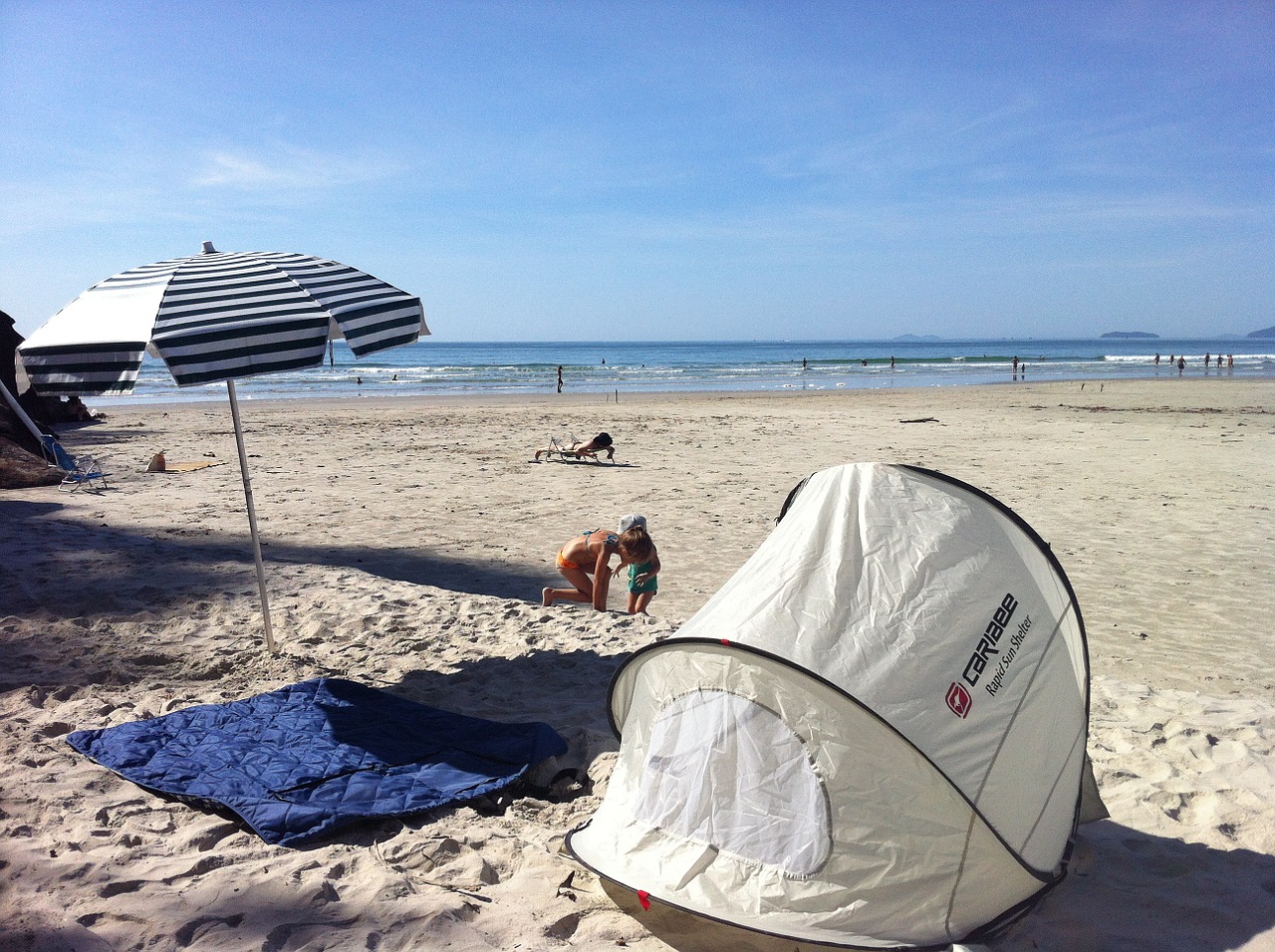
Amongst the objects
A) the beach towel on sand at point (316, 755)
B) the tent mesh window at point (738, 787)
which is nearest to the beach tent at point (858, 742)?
the tent mesh window at point (738, 787)

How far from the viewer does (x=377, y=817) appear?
382cm

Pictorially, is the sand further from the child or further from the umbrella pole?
the child

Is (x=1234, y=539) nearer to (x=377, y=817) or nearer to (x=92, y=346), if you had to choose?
(x=377, y=817)

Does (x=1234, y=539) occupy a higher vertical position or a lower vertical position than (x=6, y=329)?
lower

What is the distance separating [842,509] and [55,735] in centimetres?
423

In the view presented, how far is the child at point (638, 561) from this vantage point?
22.2 feet

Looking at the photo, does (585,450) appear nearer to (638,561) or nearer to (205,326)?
(638,561)

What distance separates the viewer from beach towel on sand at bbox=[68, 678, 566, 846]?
3881 mm

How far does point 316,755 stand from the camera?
14.4ft

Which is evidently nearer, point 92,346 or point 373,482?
point 92,346

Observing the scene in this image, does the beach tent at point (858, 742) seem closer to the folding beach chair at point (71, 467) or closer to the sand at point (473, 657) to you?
the sand at point (473, 657)

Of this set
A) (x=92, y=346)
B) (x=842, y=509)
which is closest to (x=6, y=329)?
(x=92, y=346)

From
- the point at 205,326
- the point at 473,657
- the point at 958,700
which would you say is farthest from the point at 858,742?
the point at 205,326

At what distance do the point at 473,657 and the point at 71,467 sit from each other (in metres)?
10.9
